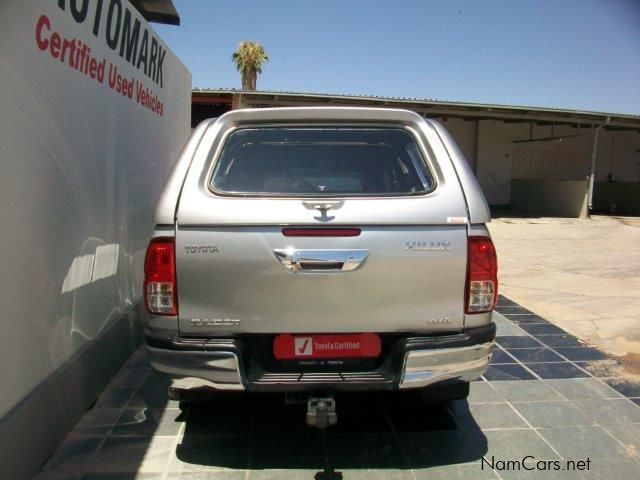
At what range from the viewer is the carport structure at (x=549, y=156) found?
18062mm

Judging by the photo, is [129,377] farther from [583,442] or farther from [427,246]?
[583,442]

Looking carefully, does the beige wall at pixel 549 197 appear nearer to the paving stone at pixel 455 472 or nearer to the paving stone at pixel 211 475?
the paving stone at pixel 455 472

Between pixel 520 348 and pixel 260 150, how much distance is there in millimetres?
3195

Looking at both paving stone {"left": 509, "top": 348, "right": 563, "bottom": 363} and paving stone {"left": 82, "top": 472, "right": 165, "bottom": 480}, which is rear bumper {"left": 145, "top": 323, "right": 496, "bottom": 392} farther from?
paving stone {"left": 509, "top": 348, "right": 563, "bottom": 363}

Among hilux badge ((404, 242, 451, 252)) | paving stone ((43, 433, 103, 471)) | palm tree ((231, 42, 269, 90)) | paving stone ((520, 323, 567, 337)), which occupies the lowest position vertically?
paving stone ((43, 433, 103, 471))

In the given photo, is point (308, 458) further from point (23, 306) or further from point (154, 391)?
point (23, 306)

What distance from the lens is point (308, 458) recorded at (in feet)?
9.45

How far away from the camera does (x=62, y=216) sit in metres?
3.01

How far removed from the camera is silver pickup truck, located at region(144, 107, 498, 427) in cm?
243

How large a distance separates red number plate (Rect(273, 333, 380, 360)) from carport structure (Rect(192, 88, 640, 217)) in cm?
1474

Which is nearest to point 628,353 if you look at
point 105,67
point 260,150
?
point 260,150

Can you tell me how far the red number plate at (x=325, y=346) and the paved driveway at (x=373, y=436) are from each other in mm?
674

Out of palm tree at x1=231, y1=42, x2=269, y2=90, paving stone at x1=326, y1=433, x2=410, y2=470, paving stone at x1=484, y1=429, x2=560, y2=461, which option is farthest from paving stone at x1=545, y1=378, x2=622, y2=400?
palm tree at x1=231, y1=42, x2=269, y2=90

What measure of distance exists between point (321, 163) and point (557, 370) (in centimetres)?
265
